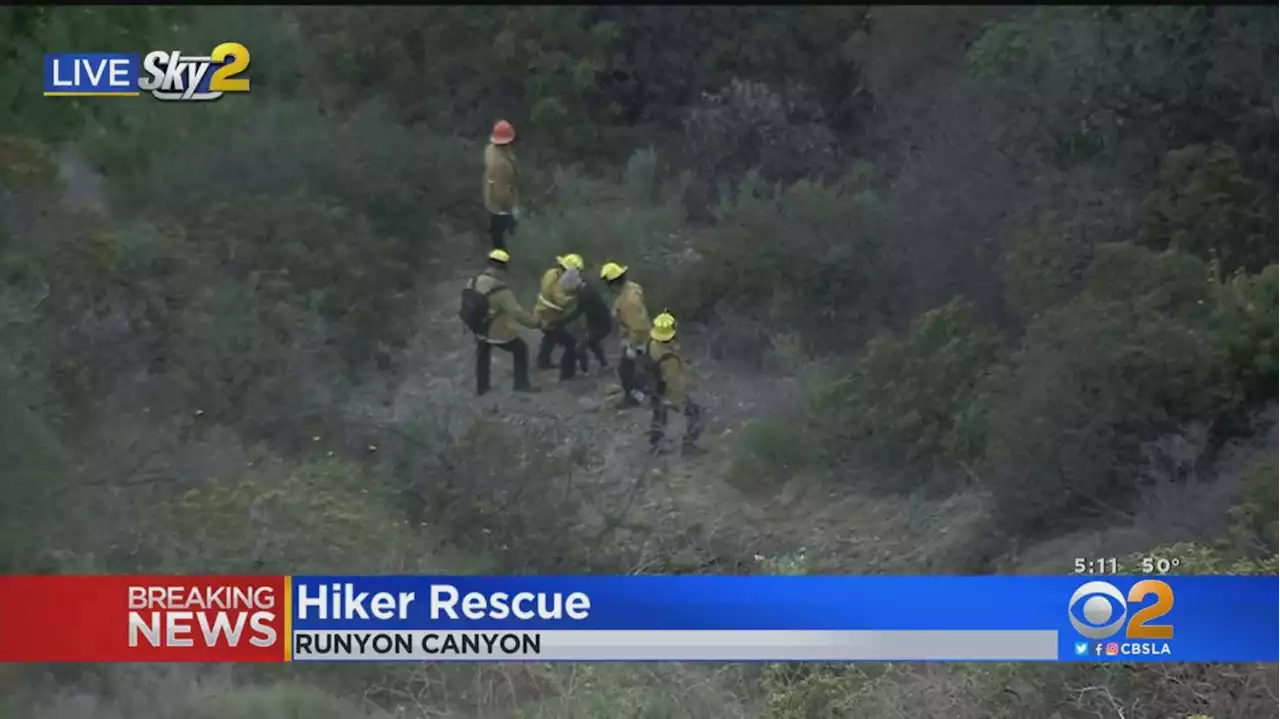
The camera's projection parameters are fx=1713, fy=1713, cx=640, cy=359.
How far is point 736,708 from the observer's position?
6.36 m

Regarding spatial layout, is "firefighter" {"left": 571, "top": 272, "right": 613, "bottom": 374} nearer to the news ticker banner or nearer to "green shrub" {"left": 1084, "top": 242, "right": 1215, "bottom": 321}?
the news ticker banner

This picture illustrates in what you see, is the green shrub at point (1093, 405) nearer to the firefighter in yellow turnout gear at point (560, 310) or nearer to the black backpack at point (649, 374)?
the black backpack at point (649, 374)

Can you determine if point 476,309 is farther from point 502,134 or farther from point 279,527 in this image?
Answer: point 279,527

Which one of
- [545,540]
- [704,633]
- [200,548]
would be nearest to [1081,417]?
[704,633]

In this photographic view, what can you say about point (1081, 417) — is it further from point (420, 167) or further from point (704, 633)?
point (420, 167)

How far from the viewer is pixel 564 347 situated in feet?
21.8

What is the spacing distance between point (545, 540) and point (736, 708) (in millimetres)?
952

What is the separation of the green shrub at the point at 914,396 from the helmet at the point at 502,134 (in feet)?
5.16

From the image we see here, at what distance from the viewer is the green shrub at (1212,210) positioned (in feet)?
21.4

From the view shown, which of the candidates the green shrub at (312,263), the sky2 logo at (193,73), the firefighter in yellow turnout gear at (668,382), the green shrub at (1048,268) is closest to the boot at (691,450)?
the firefighter in yellow turnout gear at (668,382)

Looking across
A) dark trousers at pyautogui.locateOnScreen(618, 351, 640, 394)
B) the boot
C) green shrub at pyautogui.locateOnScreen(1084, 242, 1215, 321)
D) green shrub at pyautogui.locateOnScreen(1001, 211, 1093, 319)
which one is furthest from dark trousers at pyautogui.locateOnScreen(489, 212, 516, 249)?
green shrub at pyautogui.locateOnScreen(1084, 242, 1215, 321)

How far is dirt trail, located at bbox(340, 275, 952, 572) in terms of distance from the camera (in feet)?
21.2

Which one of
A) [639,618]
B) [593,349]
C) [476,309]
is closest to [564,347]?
[593,349]

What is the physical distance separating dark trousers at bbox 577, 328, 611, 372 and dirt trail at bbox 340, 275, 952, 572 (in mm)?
45
